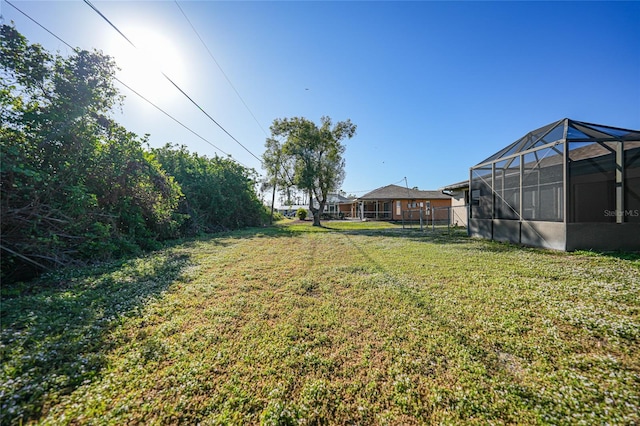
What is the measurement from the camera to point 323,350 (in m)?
2.30

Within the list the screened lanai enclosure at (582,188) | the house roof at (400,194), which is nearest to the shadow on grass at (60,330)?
the screened lanai enclosure at (582,188)

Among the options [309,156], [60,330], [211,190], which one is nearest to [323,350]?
[60,330]

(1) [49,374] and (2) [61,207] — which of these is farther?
(2) [61,207]

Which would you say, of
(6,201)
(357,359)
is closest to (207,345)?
(357,359)

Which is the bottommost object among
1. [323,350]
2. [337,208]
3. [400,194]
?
[323,350]

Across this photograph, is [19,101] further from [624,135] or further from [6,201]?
[624,135]

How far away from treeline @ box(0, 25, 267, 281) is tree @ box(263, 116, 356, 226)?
36.2 ft

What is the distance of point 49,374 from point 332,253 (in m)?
5.98

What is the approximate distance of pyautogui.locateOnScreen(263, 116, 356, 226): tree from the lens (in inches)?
685

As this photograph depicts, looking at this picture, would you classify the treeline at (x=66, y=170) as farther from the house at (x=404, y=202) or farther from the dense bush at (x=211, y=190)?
the house at (x=404, y=202)

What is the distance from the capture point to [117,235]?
6.33 meters

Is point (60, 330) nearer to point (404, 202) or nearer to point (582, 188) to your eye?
point (582, 188)

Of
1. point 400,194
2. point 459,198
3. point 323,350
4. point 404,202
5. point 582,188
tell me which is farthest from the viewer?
point 400,194

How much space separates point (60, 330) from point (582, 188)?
1136 centimetres
